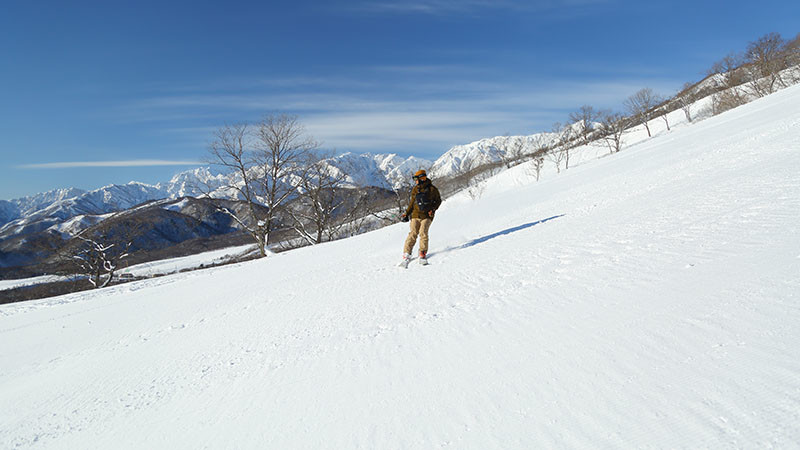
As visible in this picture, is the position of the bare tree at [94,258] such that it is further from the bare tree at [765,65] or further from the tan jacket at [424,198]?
the bare tree at [765,65]

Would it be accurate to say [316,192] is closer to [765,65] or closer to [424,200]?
[424,200]

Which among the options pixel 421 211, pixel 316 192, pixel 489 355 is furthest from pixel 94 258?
pixel 489 355

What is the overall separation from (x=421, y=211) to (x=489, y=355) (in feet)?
16.3

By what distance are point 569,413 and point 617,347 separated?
90cm

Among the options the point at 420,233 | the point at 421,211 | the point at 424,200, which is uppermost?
the point at 424,200

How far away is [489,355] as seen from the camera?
314 centimetres

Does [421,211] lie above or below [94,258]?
below

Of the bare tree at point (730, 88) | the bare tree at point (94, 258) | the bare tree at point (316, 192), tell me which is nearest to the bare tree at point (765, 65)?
the bare tree at point (730, 88)

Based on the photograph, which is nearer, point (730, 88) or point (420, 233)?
point (420, 233)

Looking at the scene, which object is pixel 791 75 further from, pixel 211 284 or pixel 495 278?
pixel 211 284

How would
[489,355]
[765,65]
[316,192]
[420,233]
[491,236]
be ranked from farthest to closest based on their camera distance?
[765,65] → [316,192] → [491,236] → [420,233] → [489,355]

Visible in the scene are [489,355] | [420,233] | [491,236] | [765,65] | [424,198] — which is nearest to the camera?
[489,355]

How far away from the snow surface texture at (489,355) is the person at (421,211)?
0.77m

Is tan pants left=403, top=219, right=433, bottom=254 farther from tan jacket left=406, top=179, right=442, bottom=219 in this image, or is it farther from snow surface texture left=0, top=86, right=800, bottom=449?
snow surface texture left=0, top=86, right=800, bottom=449
